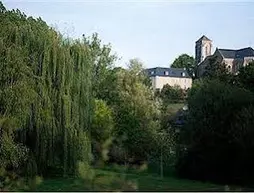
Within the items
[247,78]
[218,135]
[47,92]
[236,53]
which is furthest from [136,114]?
[236,53]

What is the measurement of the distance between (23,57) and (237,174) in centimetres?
1222

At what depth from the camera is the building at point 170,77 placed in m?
97.4

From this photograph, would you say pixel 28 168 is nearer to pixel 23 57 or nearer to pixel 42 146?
pixel 42 146

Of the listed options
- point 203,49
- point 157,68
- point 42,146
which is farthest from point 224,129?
point 203,49

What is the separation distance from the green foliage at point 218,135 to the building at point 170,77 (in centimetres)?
7019

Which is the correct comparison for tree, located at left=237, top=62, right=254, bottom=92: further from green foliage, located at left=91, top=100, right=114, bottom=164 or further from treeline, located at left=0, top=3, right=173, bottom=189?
treeline, located at left=0, top=3, right=173, bottom=189

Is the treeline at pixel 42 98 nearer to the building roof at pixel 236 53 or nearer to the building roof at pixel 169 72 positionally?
the building roof at pixel 236 53

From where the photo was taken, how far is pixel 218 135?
24.5 m

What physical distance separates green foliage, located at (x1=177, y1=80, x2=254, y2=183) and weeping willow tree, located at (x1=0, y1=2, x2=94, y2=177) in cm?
746

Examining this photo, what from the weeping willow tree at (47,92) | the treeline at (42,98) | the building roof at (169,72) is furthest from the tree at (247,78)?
the building roof at (169,72)

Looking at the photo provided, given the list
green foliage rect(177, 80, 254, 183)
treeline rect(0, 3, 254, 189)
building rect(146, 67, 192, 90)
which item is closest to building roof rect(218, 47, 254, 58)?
building rect(146, 67, 192, 90)

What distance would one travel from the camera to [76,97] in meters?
20.0

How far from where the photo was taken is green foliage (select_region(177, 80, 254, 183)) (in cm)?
2253

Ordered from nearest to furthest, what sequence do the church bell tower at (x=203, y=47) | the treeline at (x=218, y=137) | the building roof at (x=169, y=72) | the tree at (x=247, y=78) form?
1. the treeline at (x=218, y=137)
2. the tree at (x=247, y=78)
3. the building roof at (x=169, y=72)
4. the church bell tower at (x=203, y=47)
